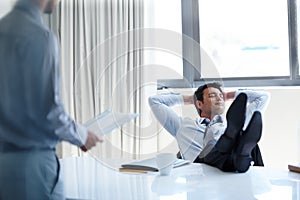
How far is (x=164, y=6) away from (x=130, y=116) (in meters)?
1.70

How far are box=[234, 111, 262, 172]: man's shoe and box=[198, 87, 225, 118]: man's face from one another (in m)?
0.16

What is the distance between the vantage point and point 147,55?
3.50 feet

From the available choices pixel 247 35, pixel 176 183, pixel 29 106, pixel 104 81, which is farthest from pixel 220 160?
pixel 247 35

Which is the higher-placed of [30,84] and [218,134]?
[30,84]

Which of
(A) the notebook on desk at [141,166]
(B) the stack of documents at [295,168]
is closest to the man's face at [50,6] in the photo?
(A) the notebook on desk at [141,166]

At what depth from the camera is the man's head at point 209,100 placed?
1.16 m

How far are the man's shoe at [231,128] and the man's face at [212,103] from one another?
0.35ft

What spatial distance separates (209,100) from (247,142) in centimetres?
25

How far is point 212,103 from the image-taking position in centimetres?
124

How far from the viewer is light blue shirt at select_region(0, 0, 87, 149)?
580mm

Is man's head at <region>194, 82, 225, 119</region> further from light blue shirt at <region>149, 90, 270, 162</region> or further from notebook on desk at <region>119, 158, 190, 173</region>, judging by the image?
notebook on desk at <region>119, 158, 190, 173</region>

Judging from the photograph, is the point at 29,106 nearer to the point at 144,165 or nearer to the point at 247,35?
the point at 144,165

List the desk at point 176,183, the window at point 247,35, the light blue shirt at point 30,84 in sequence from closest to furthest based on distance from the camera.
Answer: the light blue shirt at point 30,84, the desk at point 176,183, the window at point 247,35

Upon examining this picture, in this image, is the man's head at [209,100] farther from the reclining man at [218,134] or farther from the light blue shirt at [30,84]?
the light blue shirt at [30,84]
